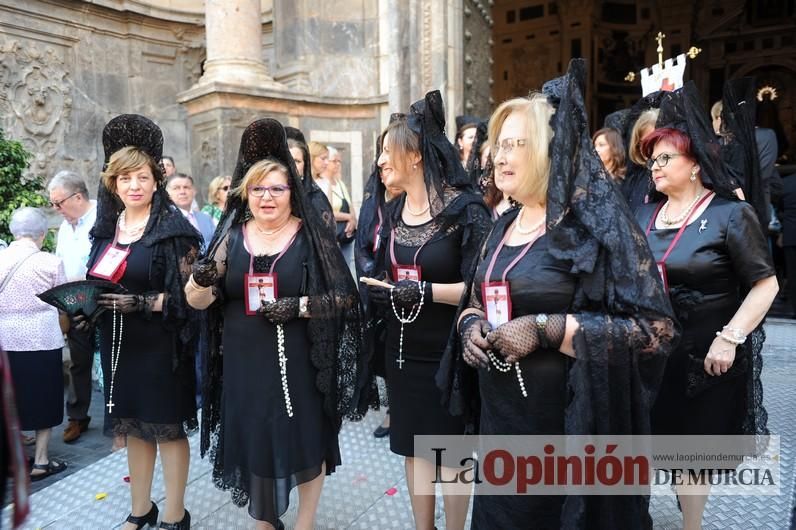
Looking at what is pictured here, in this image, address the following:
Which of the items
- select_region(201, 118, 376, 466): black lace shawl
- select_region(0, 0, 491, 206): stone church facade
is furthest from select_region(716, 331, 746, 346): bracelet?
select_region(0, 0, 491, 206): stone church facade

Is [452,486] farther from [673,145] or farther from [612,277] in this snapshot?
[673,145]

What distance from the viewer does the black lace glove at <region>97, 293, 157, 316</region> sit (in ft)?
10.9

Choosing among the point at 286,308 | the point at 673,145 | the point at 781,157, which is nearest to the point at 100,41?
the point at 286,308

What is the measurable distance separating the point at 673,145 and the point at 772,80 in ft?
46.1

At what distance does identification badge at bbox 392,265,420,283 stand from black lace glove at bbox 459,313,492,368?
0.83 meters

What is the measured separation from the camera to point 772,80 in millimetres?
14203

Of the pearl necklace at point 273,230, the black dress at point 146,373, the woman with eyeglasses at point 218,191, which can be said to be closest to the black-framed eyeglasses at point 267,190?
the pearl necklace at point 273,230

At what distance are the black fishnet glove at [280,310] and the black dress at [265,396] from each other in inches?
3.1

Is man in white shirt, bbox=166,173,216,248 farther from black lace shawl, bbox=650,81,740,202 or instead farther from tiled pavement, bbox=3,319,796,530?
black lace shawl, bbox=650,81,740,202

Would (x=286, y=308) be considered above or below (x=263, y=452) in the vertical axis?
above

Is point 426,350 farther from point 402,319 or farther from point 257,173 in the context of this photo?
point 257,173

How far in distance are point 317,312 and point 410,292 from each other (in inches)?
18.7

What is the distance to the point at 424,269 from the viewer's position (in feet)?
10.4

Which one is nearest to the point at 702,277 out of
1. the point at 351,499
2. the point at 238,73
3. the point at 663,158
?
the point at 663,158
